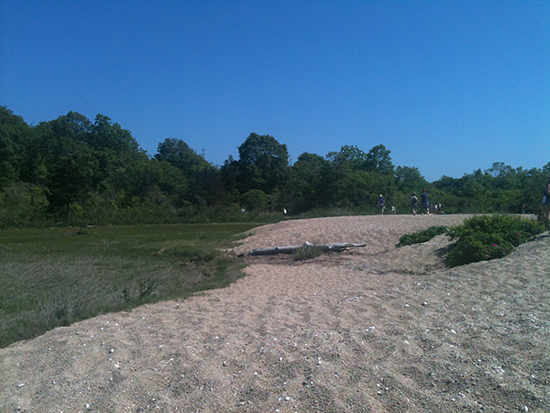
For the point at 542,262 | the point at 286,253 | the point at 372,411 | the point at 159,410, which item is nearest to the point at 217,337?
the point at 159,410

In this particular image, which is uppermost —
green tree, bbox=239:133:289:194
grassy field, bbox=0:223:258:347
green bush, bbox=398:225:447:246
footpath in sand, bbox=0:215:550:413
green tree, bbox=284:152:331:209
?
green tree, bbox=239:133:289:194

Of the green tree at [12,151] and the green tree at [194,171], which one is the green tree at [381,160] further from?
the green tree at [12,151]

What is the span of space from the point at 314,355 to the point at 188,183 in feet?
173

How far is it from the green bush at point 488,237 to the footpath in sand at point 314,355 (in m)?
1.59

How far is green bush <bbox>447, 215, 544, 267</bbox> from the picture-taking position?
977 cm

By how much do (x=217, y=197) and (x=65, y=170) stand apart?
17540 mm

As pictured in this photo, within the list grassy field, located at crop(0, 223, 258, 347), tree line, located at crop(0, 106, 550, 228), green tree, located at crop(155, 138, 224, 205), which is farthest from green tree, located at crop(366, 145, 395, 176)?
grassy field, located at crop(0, 223, 258, 347)

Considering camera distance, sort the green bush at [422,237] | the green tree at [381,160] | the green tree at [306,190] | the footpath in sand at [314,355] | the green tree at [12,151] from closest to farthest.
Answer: the footpath in sand at [314,355], the green bush at [422,237], the green tree at [12,151], the green tree at [306,190], the green tree at [381,160]

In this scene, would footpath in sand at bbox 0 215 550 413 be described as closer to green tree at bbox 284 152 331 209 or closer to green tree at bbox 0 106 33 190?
green tree at bbox 284 152 331 209

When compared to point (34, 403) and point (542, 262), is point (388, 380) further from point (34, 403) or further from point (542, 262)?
point (542, 262)

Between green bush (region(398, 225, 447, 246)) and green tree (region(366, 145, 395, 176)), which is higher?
green tree (region(366, 145, 395, 176))

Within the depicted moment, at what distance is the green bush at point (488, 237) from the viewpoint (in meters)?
9.77

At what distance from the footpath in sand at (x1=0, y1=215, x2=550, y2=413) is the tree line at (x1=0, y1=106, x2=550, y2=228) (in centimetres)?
2636

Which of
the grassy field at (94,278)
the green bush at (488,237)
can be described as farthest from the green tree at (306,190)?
the green bush at (488,237)
